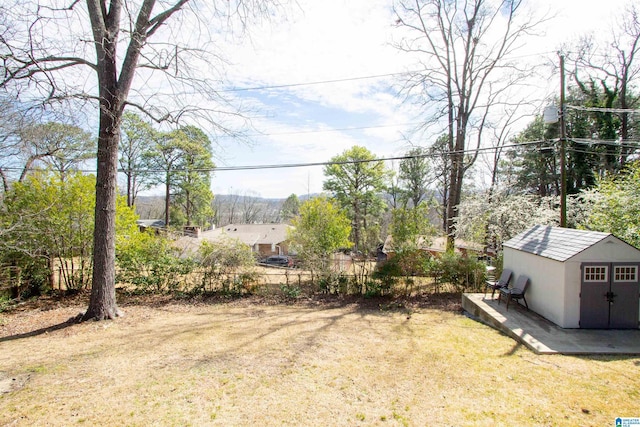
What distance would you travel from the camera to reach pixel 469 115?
14266 millimetres

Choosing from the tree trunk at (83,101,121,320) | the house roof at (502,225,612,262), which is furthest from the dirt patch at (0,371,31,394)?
the house roof at (502,225,612,262)

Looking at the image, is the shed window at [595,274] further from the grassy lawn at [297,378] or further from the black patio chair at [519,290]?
the grassy lawn at [297,378]

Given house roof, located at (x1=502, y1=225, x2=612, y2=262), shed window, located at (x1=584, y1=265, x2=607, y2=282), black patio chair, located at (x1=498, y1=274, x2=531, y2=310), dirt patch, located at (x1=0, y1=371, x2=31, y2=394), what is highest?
house roof, located at (x1=502, y1=225, x2=612, y2=262)

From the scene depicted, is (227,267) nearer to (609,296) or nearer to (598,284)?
(598,284)

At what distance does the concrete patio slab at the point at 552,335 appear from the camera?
216 inches

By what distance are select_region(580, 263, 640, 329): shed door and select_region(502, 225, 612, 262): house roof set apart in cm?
41

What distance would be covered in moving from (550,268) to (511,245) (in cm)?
180

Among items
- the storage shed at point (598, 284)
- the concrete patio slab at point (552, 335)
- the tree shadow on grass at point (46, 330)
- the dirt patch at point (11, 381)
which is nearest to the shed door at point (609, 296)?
the storage shed at point (598, 284)

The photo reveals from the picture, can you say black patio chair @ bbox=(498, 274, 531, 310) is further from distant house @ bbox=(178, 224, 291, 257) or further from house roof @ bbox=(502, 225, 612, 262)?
distant house @ bbox=(178, 224, 291, 257)

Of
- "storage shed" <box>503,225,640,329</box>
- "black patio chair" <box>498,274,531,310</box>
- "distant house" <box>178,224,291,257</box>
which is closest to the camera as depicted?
"storage shed" <box>503,225,640,329</box>

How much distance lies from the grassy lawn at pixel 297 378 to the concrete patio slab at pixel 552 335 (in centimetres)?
27

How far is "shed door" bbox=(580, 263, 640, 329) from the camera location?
6414mm

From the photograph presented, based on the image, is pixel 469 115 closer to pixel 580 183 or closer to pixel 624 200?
pixel 624 200

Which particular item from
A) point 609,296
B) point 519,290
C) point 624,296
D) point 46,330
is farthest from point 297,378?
point 624,296
